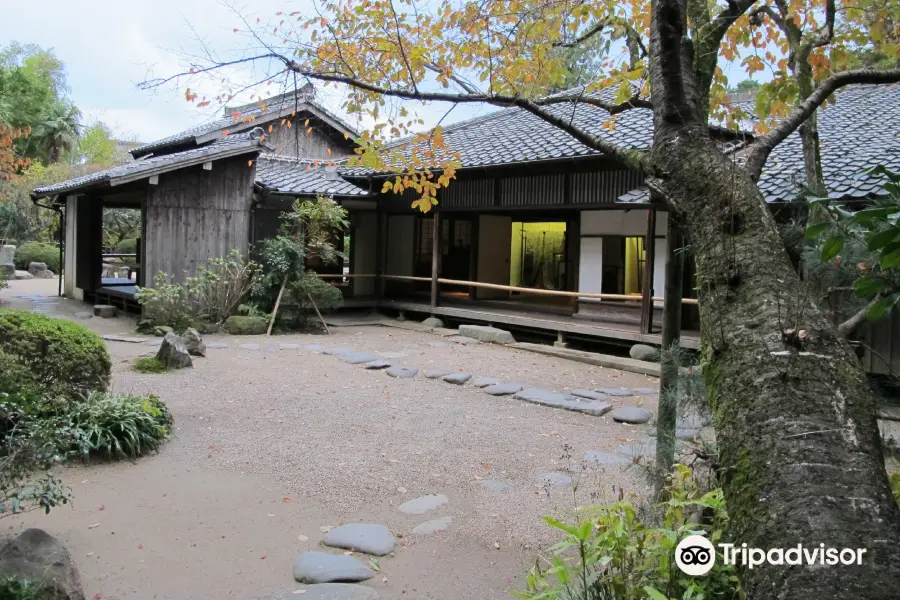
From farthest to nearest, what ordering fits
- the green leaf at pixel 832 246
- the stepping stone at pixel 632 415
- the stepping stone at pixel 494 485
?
the stepping stone at pixel 632 415 < the stepping stone at pixel 494 485 < the green leaf at pixel 832 246

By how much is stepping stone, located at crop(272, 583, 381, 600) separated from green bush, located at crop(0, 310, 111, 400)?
319cm

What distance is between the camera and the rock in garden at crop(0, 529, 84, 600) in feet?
9.51

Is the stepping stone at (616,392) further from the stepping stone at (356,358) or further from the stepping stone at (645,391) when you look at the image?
the stepping stone at (356,358)

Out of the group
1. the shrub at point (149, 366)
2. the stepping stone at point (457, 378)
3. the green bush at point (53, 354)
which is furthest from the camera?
the stepping stone at point (457, 378)

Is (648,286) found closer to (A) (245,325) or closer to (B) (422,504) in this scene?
(B) (422,504)

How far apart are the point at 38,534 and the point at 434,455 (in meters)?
3.22

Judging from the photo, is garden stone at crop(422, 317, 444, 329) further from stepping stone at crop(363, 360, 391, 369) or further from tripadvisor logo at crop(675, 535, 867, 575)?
tripadvisor logo at crop(675, 535, 867, 575)

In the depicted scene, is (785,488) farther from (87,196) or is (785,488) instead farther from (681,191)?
(87,196)

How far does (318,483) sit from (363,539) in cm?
115

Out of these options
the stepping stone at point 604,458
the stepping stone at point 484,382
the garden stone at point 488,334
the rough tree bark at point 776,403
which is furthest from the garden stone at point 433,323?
the rough tree bark at point 776,403

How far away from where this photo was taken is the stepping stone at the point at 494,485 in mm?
4980

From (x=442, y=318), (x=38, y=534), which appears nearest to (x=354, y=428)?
(x=38, y=534)

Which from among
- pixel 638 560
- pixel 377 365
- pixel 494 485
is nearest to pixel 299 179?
pixel 377 365

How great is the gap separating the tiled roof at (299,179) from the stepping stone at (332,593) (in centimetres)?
1201
